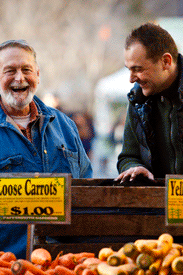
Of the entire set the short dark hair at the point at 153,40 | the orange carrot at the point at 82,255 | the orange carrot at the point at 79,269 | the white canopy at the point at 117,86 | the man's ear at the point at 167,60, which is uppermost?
the white canopy at the point at 117,86

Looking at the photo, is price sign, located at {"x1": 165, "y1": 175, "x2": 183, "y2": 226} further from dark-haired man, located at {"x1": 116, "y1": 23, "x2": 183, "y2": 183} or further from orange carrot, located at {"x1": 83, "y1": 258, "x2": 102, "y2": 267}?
dark-haired man, located at {"x1": 116, "y1": 23, "x2": 183, "y2": 183}

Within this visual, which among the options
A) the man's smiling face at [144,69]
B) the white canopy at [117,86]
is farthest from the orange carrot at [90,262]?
the white canopy at [117,86]

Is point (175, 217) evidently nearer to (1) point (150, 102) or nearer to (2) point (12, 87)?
(1) point (150, 102)

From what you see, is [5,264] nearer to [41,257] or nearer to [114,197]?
[41,257]

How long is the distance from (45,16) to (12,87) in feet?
5.55

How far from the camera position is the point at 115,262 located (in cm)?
99

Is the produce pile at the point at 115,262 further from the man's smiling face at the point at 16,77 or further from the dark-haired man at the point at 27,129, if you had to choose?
the man's smiling face at the point at 16,77

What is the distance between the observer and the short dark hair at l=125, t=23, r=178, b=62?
172 centimetres

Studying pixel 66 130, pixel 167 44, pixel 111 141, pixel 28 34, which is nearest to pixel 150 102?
pixel 167 44

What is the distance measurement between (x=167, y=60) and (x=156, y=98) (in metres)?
0.19

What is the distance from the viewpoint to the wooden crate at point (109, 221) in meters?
1.27

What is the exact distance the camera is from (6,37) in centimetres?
344

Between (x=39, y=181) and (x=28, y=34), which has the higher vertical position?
(x=28, y=34)

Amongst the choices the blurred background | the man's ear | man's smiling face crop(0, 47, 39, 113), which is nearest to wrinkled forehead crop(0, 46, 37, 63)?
man's smiling face crop(0, 47, 39, 113)
